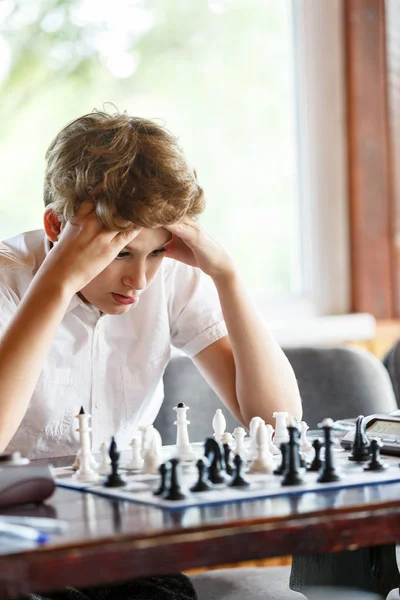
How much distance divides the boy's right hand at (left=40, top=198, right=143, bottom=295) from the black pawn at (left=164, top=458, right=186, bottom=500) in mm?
587

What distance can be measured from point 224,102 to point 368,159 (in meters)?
0.61

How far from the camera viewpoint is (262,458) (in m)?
1.27

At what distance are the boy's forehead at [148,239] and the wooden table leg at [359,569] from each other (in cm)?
63

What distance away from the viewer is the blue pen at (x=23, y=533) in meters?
0.91

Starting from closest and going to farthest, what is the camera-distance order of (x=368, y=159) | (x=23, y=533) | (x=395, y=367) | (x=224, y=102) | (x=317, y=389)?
(x=23, y=533) → (x=317, y=389) → (x=395, y=367) → (x=224, y=102) → (x=368, y=159)

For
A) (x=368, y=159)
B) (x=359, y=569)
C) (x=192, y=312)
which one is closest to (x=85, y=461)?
(x=359, y=569)

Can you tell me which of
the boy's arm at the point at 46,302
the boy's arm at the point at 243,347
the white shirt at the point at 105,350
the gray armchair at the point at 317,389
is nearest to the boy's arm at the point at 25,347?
the boy's arm at the point at 46,302

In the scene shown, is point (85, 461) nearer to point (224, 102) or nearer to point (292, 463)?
point (292, 463)

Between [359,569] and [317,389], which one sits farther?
[317,389]

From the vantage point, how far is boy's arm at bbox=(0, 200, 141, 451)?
4.94 feet

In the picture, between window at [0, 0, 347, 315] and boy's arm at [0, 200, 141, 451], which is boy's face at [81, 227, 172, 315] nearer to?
boy's arm at [0, 200, 141, 451]

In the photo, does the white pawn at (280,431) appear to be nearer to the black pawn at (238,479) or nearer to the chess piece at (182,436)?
the chess piece at (182,436)

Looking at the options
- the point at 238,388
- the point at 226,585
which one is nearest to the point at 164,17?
the point at 238,388

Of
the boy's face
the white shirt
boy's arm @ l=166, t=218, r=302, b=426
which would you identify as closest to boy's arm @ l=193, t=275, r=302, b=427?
boy's arm @ l=166, t=218, r=302, b=426
